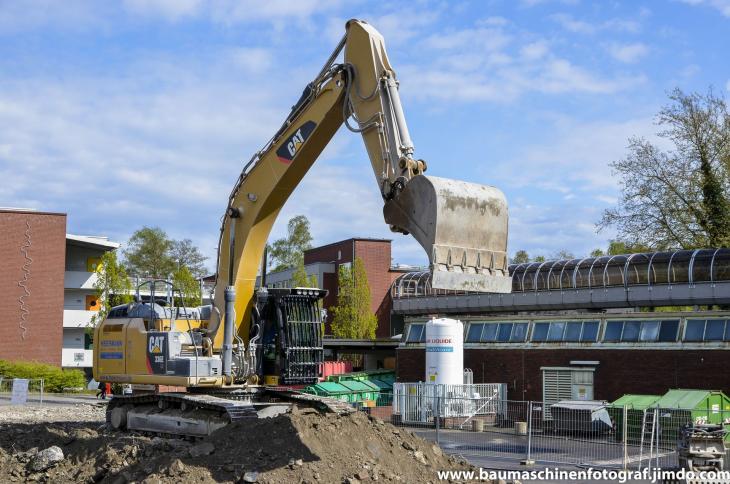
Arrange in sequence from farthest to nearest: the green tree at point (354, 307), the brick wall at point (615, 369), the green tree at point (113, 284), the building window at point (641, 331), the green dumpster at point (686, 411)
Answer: the green tree at point (354, 307)
the green tree at point (113, 284)
the building window at point (641, 331)
the brick wall at point (615, 369)
the green dumpster at point (686, 411)

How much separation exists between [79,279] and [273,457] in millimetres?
49096

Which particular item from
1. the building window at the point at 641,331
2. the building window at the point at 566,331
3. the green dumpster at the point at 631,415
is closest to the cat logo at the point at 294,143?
the green dumpster at the point at 631,415

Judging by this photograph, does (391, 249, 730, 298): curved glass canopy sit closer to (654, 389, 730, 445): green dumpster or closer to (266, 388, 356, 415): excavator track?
(654, 389, 730, 445): green dumpster

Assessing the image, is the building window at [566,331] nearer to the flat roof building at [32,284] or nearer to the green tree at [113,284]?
the green tree at [113,284]

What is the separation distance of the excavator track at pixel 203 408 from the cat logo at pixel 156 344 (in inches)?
33.8

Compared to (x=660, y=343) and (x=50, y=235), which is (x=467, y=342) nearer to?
(x=660, y=343)

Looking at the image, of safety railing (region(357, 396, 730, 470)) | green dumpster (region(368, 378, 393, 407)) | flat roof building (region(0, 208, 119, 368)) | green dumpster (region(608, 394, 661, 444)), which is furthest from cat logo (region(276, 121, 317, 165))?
flat roof building (region(0, 208, 119, 368))

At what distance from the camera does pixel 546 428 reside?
84.8 feet

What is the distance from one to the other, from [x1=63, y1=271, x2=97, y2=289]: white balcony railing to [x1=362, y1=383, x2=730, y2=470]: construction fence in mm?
31864

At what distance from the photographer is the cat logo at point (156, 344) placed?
16.8m

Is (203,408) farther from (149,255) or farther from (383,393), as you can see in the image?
(149,255)

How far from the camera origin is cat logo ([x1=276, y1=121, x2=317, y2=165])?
640 inches

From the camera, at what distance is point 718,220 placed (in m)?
39.3

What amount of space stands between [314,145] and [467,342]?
70.5ft
